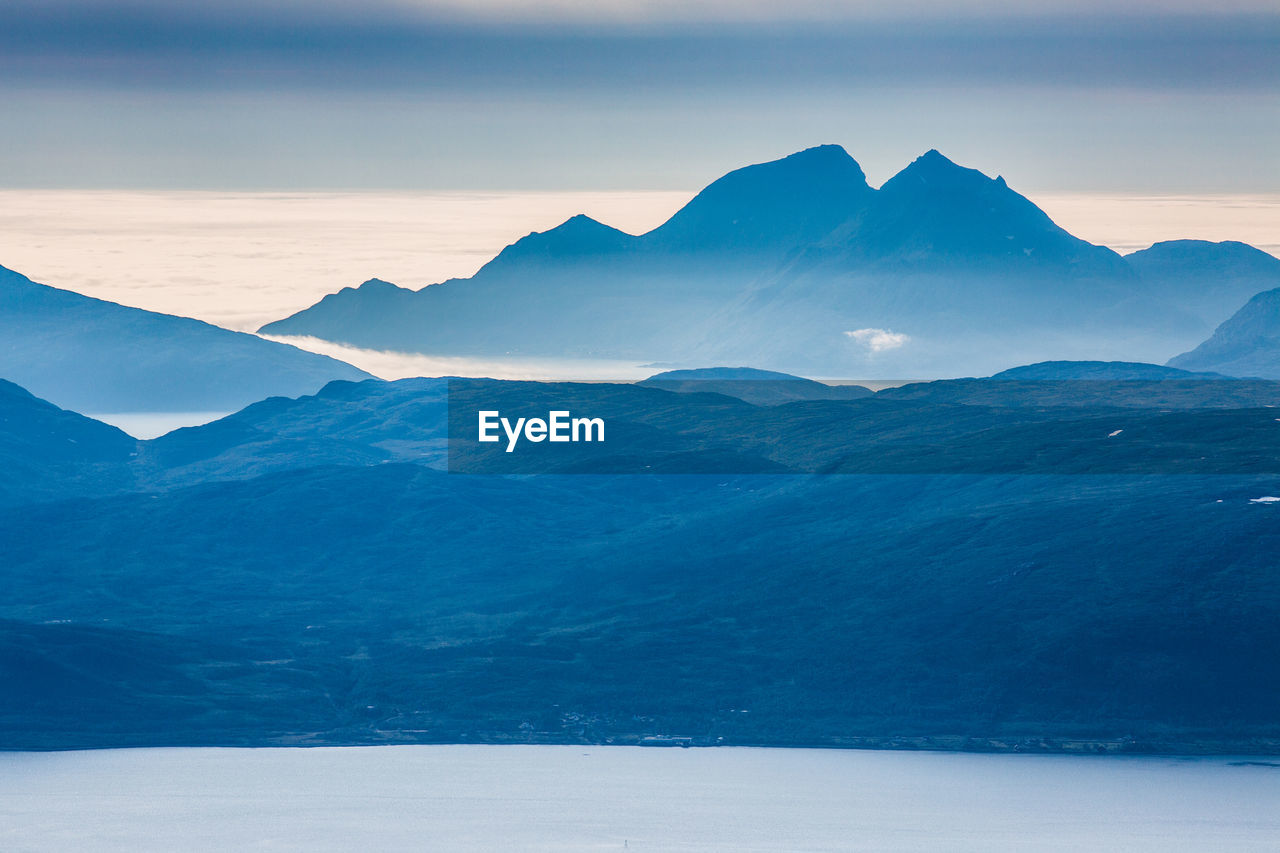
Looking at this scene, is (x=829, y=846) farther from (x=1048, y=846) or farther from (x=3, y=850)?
(x=3, y=850)

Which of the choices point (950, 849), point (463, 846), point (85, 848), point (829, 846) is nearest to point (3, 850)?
point (85, 848)

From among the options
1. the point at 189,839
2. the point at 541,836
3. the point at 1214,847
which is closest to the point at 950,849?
the point at 1214,847

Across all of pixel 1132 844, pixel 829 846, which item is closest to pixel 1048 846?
pixel 1132 844

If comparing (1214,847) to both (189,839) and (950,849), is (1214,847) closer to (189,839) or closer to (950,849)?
→ (950,849)

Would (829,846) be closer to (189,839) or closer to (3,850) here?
(189,839)

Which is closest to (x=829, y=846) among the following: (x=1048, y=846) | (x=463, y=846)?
(x=1048, y=846)

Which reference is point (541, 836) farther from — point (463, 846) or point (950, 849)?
point (950, 849)
